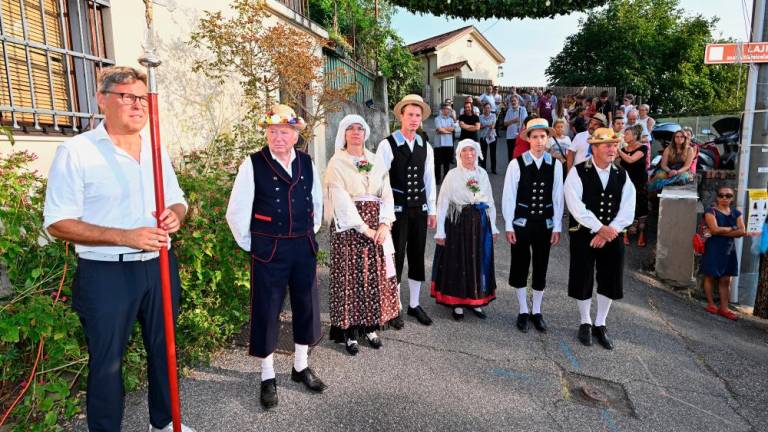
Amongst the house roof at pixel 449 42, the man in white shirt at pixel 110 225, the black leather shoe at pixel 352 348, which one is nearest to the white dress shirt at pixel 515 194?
the black leather shoe at pixel 352 348

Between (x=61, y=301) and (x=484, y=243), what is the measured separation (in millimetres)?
3677

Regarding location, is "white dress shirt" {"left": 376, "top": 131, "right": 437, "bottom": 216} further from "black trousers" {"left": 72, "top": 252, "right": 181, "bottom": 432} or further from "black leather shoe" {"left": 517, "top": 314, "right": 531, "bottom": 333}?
"black trousers" {"left": 72, "top": 252, "right": 181, "bottom": 432}

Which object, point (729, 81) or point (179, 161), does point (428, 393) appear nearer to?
point (179, 161)

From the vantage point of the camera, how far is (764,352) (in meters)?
5.11

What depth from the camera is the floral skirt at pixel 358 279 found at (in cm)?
413

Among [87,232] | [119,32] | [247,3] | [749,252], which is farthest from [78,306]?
[749,252]

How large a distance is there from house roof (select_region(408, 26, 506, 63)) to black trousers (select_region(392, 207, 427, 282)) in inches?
1103

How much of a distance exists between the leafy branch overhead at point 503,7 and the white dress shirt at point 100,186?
312cm

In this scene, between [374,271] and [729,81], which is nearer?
[374,271]

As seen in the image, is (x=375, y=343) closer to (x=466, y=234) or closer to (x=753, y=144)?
(x=466, y=234)

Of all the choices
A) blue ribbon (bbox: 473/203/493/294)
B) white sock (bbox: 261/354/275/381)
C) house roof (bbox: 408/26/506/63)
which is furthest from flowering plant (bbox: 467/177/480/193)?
house roof (bbox: 408/26/506/63)

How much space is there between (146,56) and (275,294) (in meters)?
1.85

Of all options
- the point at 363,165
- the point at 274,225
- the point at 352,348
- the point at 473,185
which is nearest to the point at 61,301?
the point at 274,225

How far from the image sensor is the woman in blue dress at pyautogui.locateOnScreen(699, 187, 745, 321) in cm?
624
